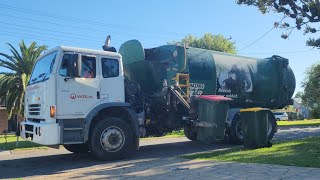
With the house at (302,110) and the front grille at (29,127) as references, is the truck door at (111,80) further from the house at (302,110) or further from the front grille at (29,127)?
the house at (302,110)

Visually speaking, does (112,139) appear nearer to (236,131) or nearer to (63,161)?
(63,161)

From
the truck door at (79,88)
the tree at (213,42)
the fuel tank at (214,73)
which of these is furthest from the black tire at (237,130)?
the tree at (213,42)

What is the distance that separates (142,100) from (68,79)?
2714mm

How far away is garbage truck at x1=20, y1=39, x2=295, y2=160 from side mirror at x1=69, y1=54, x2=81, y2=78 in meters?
0.02

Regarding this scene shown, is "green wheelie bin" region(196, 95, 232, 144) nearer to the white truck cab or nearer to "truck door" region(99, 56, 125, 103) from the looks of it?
the white truck cab

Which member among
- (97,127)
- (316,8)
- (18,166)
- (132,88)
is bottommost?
(18,166)

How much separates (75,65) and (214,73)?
17.9ft

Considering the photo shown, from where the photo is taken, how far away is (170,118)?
1284 centimetres

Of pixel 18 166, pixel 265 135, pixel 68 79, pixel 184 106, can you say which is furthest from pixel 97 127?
pixel 265 135

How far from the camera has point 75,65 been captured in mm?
10258

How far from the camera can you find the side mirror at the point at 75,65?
33.6 feet

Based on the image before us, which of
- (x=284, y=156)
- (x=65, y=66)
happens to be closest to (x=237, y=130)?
(x=284, y=156)

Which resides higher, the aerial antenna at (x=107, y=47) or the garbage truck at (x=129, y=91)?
the aerial antenna at (x=107, y=47)

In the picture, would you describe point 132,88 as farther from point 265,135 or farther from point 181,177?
point 181,177
